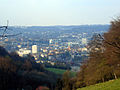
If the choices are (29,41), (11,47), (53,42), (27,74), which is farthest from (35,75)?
(53,42)

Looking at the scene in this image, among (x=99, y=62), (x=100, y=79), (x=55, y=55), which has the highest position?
(x=99, y=62)

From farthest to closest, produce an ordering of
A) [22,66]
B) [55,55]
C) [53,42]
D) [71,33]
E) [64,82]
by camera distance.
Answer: [71,33]
[53,42]
[55,55]
[22,66]
[64,82]

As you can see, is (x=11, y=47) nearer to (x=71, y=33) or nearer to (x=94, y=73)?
(x=71, y=33)

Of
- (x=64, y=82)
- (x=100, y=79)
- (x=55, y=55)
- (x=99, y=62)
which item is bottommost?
(x=55, y=55)

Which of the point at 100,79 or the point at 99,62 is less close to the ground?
the point at 99,62

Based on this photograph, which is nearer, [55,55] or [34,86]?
[34,86]

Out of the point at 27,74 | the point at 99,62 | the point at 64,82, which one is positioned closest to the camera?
the point at 99,62

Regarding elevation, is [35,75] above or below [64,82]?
below

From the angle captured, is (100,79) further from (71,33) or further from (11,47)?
(71,33)

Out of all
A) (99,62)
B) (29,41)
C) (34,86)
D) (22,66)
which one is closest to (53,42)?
(29,41)
